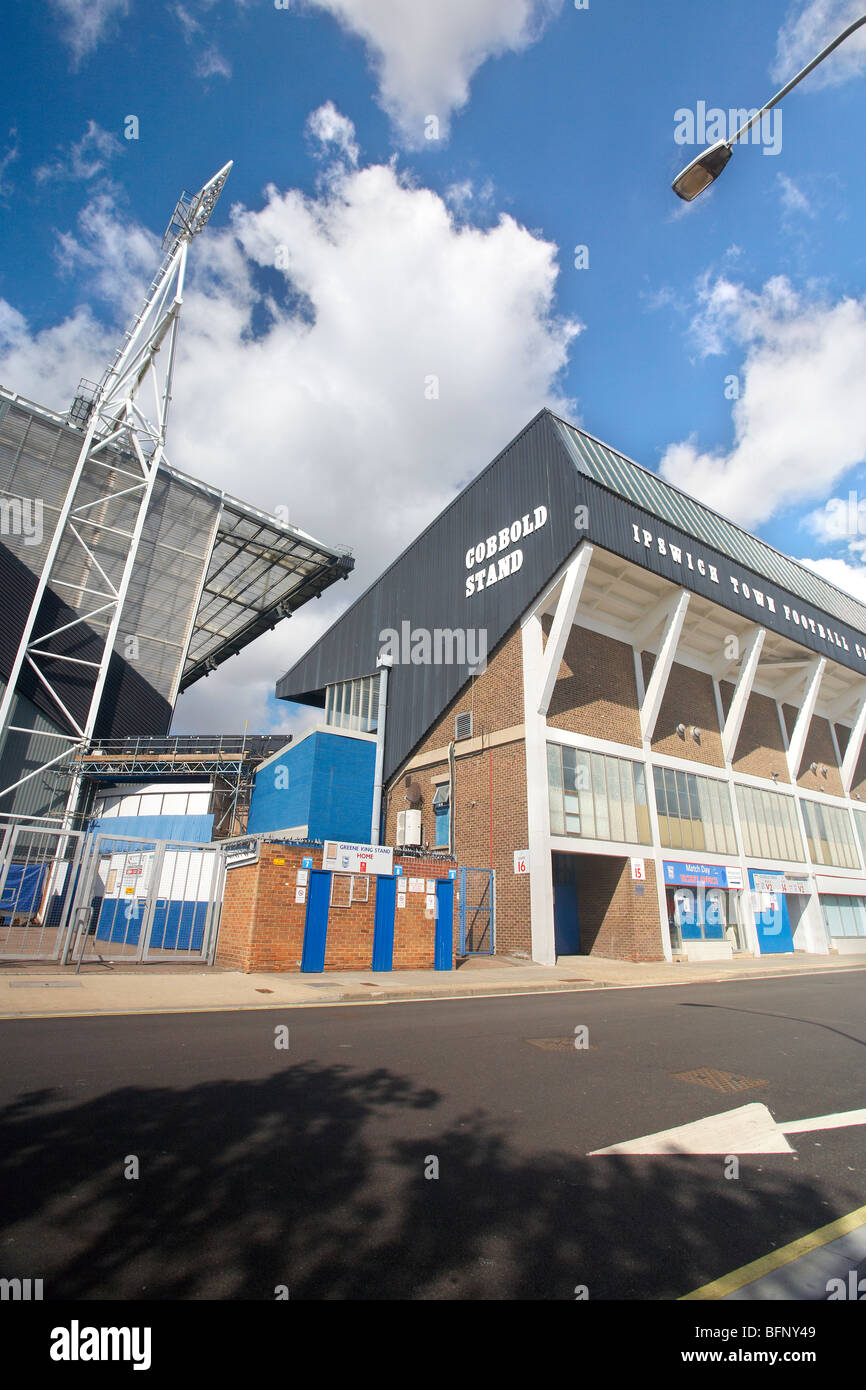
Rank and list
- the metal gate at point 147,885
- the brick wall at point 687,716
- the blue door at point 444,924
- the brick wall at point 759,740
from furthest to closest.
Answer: the brick wall at point 759,740
the brick wall at point 687,716
the blue door at point 444,924
the metal gate at point 147,885

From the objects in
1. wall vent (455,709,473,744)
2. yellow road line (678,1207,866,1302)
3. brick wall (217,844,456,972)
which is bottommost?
yellow road line (678,1207,866,1302)

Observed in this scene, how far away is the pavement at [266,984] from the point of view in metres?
9.62

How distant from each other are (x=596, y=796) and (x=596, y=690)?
421 centimetres

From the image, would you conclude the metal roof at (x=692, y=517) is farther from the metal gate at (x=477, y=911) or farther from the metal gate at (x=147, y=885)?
the metal gate at (x=147, y=885)

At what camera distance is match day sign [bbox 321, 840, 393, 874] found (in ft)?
51.6

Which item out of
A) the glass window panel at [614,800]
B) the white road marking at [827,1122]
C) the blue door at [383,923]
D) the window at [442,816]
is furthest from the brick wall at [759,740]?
the white road marking at [827,1122]

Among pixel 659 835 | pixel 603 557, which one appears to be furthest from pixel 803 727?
pixel 603 557

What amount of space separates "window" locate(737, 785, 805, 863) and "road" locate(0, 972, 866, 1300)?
76.7ft

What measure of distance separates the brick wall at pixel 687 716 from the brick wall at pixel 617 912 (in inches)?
214

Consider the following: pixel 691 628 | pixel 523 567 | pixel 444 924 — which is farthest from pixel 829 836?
pixel 444 924

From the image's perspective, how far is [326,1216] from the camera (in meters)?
3.20

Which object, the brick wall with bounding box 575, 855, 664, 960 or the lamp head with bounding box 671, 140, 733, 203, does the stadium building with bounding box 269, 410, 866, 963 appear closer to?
the brick wall with bounding box 575, 855, 664, 960

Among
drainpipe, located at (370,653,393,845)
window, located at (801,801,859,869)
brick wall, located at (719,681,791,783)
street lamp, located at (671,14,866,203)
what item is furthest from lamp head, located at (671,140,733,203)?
window, located at (801,801,859,869)

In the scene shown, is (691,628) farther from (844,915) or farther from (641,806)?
(844,915)
